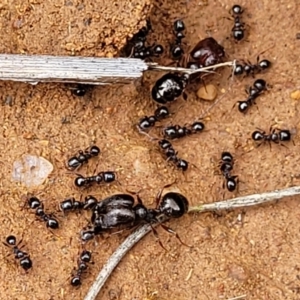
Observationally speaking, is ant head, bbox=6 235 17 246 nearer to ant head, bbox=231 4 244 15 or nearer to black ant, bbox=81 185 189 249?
black ant, bbox=81 185 189 249

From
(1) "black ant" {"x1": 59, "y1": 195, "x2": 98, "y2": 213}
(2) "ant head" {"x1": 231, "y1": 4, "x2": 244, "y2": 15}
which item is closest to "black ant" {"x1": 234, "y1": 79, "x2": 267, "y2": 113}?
(2) "ant head" {"x1": 231, "y1": 4, "x2": 244, "y2": 15}

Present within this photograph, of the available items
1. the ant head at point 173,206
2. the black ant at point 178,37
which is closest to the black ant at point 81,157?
the ant head at point 173,206

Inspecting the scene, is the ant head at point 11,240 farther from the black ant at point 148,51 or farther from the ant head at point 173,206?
the black ant at point 148,51

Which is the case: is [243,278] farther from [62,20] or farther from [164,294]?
[62,20]

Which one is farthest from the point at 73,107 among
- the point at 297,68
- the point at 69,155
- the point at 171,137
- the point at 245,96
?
the point at 297,68

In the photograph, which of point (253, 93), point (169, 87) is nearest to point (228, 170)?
point (253, 93)

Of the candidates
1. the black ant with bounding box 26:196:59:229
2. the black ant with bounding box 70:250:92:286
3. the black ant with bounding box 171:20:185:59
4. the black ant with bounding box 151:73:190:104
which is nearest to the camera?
the black ant with bounding box 70:250:92:286
